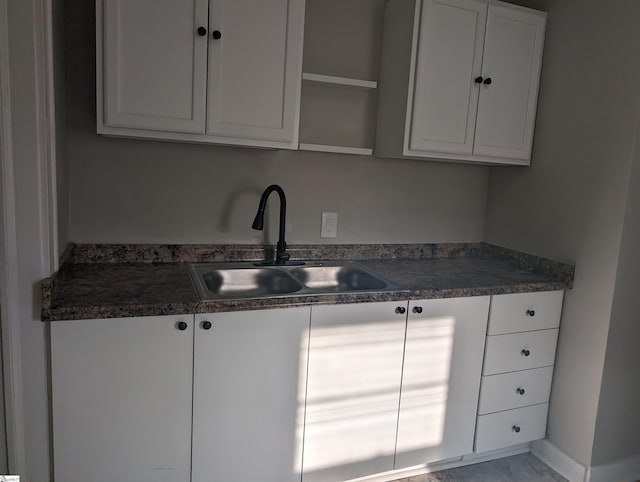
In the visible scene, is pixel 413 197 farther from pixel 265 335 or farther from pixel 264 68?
pixel 265 335

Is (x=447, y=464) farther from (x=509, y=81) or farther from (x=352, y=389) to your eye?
(x=509, y=81)

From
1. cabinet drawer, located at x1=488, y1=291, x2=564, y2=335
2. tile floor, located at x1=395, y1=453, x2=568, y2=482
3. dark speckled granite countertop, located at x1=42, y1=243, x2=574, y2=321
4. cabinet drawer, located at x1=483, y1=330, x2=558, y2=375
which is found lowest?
tile floor, located at x1=395, y1=453, x2=568, y2=482

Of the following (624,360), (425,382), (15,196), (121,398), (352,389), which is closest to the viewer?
(15,196)

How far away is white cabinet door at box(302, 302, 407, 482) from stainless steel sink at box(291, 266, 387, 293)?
357 millimetres

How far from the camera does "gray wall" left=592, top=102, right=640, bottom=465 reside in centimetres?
185

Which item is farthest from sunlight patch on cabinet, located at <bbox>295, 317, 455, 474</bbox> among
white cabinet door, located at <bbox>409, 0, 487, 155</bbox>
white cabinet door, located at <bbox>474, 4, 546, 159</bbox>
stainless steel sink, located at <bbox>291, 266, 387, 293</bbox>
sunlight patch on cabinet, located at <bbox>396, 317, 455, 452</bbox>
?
white cabinet door, located at <bbox>474, 4, 546, 159</bbox>

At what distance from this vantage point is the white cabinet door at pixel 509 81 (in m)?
2.08

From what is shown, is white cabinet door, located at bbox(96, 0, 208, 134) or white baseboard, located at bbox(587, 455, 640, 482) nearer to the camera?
white cabinet door, located at bbox(96, 0, 208, 134)

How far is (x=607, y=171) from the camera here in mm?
1899

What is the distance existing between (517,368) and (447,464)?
543 millimetres

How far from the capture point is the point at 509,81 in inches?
84.3

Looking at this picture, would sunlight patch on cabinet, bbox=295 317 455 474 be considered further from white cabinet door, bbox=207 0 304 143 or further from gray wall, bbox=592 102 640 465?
white cabinet door, bbox=207 0 304 143

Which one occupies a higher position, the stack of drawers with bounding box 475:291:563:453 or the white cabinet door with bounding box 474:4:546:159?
the white cabinet door with bounding box 474:4:546:159

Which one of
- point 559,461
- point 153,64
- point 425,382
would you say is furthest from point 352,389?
point 153,64
